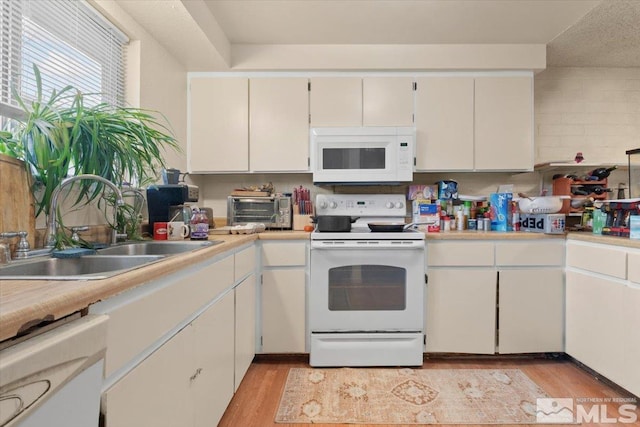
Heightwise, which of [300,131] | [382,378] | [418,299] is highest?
[300,131]

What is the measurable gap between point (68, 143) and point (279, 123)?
1.56m

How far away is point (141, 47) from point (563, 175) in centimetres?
323

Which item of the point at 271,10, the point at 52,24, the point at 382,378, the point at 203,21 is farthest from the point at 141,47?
the point at 382,378

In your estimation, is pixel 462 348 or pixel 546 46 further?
pixel 546 46

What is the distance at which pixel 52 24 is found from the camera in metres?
1.51

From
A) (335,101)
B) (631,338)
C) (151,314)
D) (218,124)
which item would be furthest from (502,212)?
(151,314)

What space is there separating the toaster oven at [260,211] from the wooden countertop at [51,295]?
1542 millimetres

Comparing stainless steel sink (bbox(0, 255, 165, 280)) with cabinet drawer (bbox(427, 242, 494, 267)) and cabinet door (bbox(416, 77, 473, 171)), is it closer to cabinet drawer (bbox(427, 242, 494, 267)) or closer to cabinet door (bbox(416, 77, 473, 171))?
cabinet drawer (bbox(427, 242, 494, 267))

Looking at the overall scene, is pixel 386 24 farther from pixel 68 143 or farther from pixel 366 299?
pixel 68 143

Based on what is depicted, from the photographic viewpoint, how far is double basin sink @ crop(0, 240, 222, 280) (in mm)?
875

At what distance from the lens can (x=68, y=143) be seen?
120 centimetres

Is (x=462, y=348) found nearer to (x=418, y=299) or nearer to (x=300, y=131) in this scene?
(x=418, y=299)

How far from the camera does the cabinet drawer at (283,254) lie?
2.23 meters

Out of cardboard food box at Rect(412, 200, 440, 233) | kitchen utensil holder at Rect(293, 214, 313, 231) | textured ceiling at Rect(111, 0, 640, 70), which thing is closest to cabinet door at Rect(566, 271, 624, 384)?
cardboard food box at Rect(412, 200, 440, 233)
